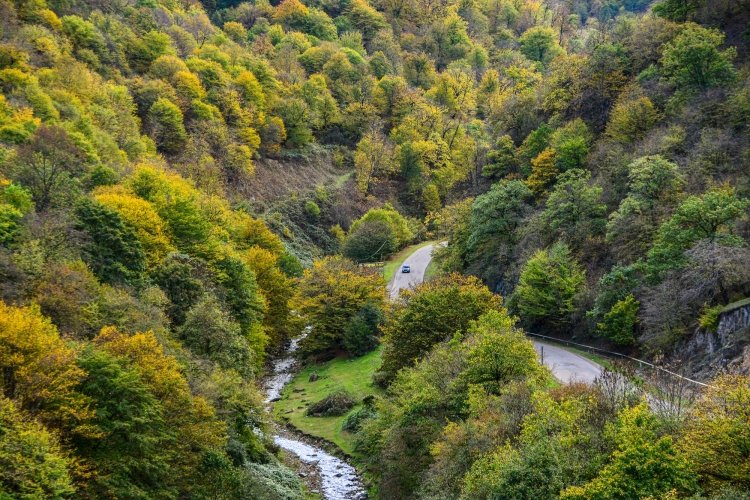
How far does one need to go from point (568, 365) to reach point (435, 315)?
976cm

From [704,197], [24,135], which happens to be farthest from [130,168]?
[704,197]

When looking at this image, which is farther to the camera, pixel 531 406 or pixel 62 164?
pixel 62 164

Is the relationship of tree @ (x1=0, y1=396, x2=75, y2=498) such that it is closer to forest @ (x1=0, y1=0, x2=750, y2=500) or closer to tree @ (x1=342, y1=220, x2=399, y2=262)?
forest @ (x1=0, y1=0, x2=750, y2=500)

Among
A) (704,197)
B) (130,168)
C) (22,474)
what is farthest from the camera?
(130,168)

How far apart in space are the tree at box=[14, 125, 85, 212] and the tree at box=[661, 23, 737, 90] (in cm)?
5305

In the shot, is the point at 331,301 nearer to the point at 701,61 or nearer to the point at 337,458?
the point at 337,458

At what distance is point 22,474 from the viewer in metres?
23.9

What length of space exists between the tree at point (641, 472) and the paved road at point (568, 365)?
15.1 metres

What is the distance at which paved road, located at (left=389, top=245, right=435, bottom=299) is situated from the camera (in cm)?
7906

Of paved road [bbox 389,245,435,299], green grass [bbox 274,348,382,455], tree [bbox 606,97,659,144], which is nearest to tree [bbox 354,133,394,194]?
paved road [bbox 389,245,435,299]

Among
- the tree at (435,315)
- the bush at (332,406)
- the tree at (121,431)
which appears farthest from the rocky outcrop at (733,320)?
the bush at (332,406)

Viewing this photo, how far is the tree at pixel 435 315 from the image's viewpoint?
4731cm

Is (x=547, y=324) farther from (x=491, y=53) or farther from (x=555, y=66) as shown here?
(x=491, y=53)

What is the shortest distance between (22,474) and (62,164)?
126 feet
